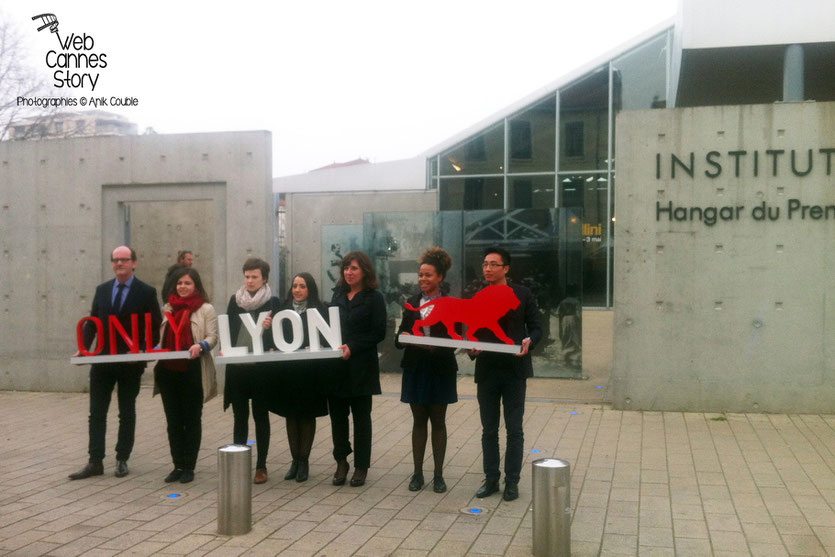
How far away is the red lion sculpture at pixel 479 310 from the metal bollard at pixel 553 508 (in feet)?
4.74

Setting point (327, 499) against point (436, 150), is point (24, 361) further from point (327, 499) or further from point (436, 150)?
point (436, 150)

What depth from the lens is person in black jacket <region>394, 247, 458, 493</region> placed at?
6.34m

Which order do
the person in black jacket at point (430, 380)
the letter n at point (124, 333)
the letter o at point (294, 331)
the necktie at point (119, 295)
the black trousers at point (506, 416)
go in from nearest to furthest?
the black trousers at point (506, 416)
the person in black jacket at point (430, 380)
the letter o at point (294, 331)
the letter n at point (124, 333)
the necktie at point (119, 295)

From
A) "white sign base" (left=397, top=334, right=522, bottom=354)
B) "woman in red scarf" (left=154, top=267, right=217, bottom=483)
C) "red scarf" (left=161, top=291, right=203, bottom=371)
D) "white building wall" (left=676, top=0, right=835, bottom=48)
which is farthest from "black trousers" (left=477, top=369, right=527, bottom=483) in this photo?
"white building wall" (left=676, top=0, right=835, bottom=48)

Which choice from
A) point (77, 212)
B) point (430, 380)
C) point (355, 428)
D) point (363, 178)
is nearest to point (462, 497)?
point (430, 380)

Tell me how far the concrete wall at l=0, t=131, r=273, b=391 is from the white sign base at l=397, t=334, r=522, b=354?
4556 mm

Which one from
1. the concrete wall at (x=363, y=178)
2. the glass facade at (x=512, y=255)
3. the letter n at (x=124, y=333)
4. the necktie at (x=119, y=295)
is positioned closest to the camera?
the letter n at (x=124, y=333)

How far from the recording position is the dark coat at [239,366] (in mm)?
6688

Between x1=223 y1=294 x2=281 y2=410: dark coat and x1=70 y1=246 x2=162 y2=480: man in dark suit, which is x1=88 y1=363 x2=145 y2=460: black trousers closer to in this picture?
x1=70 y1=246 x2=162 y2=480: man in dark suit

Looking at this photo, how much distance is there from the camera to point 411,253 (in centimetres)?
1181

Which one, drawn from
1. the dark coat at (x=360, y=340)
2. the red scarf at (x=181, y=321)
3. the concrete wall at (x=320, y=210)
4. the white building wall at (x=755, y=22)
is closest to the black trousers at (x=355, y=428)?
the dark coat at (x=360, y=340)

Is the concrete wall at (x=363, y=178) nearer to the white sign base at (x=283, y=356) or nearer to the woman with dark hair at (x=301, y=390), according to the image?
the woman with dark hair at (x=301, y=390)

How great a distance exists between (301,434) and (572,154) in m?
16.0

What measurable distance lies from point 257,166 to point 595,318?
11.2m
